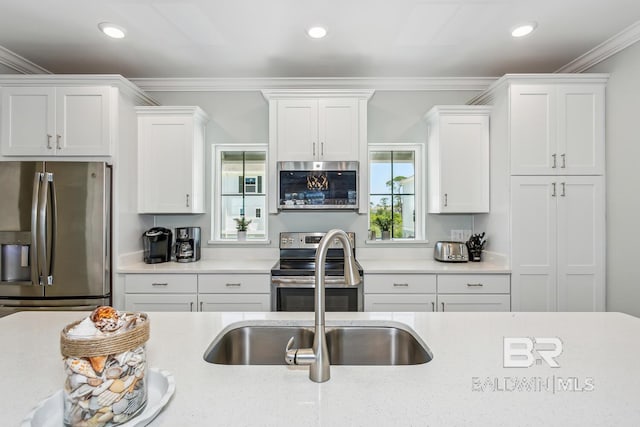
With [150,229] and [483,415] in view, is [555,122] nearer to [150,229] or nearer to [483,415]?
[483,415]

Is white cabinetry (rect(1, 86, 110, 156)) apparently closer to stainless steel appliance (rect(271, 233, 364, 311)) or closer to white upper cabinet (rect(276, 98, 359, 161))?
white upper cabinet (rect(276, 98, 359, 161))

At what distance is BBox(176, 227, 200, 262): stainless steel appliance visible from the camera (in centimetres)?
300

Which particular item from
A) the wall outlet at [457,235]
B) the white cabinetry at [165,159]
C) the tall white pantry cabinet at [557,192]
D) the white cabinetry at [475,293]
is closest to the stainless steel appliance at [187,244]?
the white cabinetry at [165,159]

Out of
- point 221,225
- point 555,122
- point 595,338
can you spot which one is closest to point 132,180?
point 221,225

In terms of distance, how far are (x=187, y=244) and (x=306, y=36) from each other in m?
1.98

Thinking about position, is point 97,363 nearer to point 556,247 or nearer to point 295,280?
point 295,280

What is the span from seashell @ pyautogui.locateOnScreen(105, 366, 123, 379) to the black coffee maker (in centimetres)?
249

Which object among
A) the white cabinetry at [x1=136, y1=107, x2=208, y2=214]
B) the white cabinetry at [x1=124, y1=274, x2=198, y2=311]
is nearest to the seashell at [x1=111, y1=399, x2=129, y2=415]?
the white cabinetry at [x1=124, y1=274, x2=198, y2=311]

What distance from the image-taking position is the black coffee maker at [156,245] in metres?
2.92

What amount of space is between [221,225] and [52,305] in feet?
4.68

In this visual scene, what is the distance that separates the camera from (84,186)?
2494mm

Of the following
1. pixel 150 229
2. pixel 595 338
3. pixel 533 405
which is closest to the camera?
pixel 533 405

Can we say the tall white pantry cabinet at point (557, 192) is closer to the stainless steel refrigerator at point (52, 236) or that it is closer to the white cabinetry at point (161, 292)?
the white cabinetry at point (161, 292)

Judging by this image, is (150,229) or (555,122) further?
(150,229)
